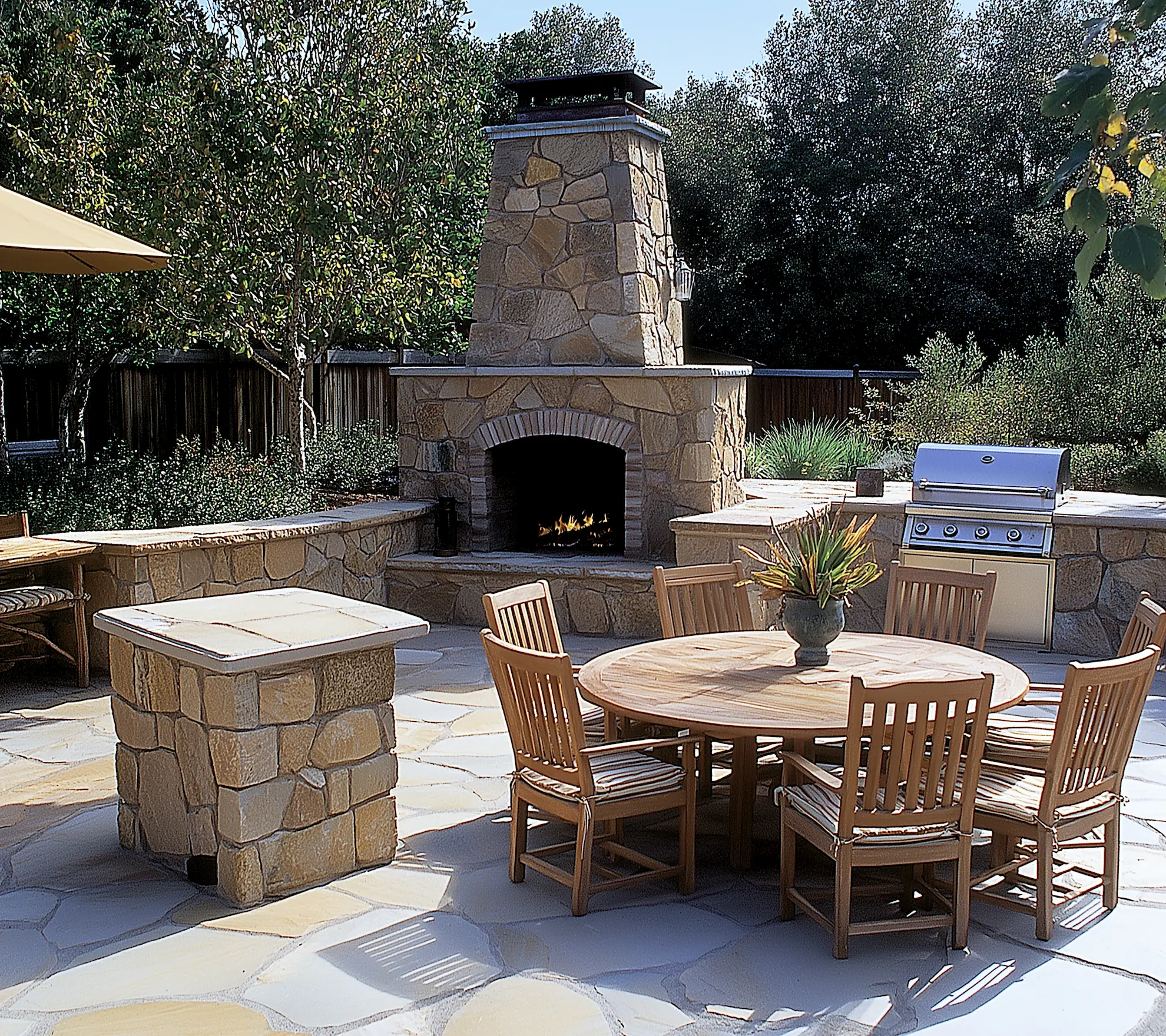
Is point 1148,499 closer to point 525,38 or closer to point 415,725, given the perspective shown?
point 415,725

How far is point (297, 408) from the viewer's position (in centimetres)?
1066

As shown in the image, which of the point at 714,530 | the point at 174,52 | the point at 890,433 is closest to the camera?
the point at 714,530

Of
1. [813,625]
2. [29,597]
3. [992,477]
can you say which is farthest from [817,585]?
[29,597]

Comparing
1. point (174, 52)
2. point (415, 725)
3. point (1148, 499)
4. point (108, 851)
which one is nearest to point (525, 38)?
point (174, 52)

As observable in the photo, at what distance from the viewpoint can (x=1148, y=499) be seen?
28.3 feet

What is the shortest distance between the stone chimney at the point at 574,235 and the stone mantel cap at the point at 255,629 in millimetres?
4320

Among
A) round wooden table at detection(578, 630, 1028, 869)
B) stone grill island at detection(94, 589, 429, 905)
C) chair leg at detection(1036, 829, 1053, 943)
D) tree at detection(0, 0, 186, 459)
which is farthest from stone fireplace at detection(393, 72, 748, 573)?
chair leg at detection(1036, 829, 1053, 943)

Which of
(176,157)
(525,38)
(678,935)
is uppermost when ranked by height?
(525,38)

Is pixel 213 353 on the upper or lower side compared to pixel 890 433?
upper

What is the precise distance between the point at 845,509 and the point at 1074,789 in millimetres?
4857

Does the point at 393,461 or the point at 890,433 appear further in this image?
the point at 890,433

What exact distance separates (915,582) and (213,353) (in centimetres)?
1208

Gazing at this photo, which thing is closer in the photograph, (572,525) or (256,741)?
(256,741)

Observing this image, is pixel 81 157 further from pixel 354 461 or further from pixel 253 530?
pixel 253 530
